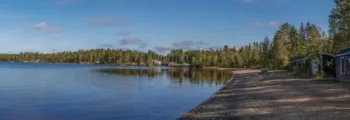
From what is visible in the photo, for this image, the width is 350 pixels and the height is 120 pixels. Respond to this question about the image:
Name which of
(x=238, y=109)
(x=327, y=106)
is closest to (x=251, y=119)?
(x=238, y=109)

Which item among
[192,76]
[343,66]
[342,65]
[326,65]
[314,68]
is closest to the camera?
[343,66]

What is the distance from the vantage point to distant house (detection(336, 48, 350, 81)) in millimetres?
29036

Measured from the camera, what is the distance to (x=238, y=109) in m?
16.6

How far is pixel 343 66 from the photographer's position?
3052 centimetres

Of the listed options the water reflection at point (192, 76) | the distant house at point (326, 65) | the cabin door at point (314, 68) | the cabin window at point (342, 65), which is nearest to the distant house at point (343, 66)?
the cabin window at point (342, 65)

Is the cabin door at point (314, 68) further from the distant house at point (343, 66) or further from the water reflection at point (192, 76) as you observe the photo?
the water reflection at point (192, 76)

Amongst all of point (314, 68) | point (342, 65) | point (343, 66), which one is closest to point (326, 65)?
point (314, 68)

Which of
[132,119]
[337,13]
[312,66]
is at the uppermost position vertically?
[337,13]

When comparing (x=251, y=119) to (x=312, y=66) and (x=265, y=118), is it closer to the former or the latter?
(x=265, y=118)

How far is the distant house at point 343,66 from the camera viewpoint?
2904 cm

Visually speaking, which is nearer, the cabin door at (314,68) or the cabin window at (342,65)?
the cabin window at (342,65)

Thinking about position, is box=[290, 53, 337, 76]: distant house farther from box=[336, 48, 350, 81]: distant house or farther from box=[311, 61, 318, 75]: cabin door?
box=[336, 48, 350, 81]: distant house

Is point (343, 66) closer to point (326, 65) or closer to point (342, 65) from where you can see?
point (342, 65)

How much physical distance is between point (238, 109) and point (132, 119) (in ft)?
17.8
